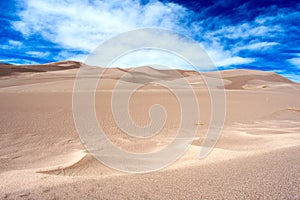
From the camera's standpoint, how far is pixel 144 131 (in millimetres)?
4145

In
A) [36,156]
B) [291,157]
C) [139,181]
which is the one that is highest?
[291,157]

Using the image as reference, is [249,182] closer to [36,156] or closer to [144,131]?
[36,156]

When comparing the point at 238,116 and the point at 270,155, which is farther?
the point at 238,116

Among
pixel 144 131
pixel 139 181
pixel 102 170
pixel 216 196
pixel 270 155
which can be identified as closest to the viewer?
pixel 216 196

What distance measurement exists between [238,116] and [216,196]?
500 centimetres

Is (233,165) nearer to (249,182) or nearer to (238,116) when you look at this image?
(249,182)

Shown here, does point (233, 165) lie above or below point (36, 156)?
above

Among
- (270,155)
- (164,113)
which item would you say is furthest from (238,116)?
(270,155)

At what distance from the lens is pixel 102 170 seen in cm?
202

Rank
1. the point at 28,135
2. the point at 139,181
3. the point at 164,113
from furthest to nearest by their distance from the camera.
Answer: the point at 164,113 < the point at 28,135 < the point at 139,181

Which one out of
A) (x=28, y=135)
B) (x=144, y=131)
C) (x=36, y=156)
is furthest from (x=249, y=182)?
(x=28, y=135)

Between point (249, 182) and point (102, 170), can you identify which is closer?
point (249, 182)

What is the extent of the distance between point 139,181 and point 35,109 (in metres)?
4.52

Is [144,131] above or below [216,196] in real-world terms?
below
